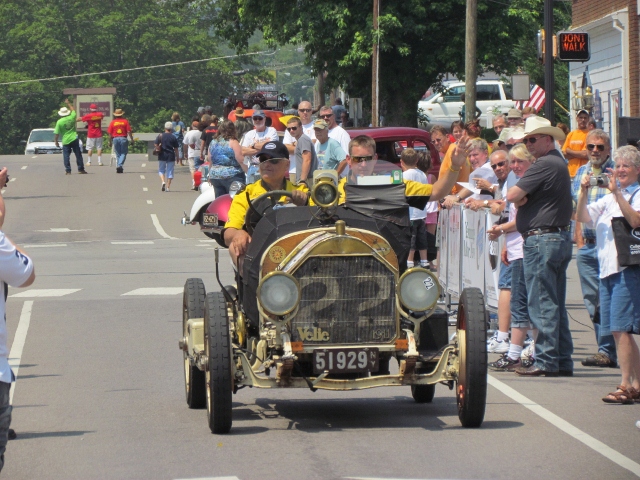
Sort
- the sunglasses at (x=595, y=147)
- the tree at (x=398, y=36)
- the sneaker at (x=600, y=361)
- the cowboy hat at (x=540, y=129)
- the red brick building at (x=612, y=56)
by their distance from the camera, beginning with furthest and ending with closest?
1. the tree at (x=398, y=36)
2. the red brick building at (x=612, y=56)
3. the sneaker at (x=600, y=361)
4. the sunglasses at (x=595, y=147)
5. the cowboy hat at (x=540, y=129)

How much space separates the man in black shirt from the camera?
10164mm

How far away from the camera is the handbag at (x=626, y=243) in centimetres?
908

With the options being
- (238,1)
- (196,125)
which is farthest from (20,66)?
(196,125)

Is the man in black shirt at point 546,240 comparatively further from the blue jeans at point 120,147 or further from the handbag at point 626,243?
the blue jeans at point 120,147

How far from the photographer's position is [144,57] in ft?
352

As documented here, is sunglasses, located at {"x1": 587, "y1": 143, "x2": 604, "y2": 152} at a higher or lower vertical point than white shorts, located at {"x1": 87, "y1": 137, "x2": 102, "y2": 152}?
lower

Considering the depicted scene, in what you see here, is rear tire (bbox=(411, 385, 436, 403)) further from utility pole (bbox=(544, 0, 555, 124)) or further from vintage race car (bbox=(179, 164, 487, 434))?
utility pole (bbox=(544, 0, 555, 124))

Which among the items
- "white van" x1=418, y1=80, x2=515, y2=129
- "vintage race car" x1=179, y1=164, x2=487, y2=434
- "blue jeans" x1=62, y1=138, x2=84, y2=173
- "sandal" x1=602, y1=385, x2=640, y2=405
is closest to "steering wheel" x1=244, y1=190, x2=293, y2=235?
"vintage race car" x1=179, y1=164, x2=487, y2=434

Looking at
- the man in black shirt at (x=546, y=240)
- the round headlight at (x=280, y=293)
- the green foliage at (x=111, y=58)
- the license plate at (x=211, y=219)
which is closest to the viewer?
the round headlight at (x=280, y=293)

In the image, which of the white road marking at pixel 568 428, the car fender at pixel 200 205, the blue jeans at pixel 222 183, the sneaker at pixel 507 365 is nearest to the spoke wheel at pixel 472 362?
the white road marking at pixel 568 428

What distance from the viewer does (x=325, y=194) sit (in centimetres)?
825

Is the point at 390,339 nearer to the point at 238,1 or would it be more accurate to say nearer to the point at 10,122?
the point at 238,1

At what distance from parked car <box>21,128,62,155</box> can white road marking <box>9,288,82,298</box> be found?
52346 millimetres

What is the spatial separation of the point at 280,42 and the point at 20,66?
64.0 meters
